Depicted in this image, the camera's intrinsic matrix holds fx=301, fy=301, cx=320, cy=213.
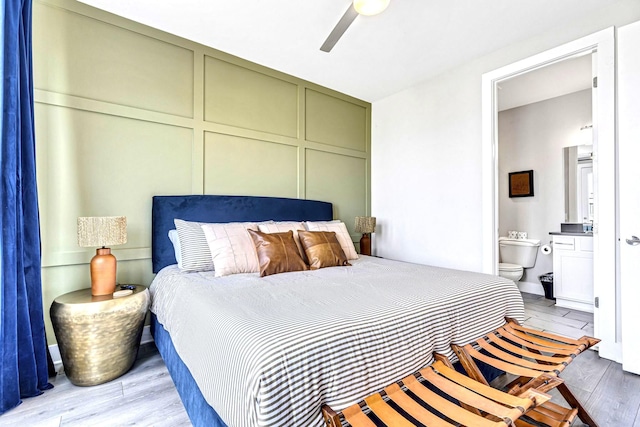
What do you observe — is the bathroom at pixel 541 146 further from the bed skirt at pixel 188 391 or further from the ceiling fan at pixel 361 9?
the bed skirt at pixel 188 391

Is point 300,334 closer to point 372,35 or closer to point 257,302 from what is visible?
point 257,302

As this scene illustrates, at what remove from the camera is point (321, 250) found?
8.20 ft

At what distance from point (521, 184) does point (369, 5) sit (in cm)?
382

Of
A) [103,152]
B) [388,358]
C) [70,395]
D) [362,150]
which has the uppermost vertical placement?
[362,150]

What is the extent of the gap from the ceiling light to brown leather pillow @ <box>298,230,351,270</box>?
1.65 meters

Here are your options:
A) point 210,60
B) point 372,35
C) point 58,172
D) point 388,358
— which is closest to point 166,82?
point 210,60

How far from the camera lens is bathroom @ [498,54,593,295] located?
3877 millimetres

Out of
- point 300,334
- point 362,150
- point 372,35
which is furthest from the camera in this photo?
point 362,150

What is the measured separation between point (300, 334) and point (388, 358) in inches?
16.5

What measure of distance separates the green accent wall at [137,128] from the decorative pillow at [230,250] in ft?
2.30

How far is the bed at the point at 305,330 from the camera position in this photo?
100cm

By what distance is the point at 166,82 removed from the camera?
273 centimetres

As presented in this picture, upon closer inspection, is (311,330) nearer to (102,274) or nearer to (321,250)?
(321,250)

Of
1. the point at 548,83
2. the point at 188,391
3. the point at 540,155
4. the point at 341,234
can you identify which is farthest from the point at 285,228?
the point at 540,155
